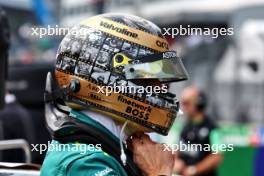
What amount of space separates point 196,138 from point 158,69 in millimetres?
4686

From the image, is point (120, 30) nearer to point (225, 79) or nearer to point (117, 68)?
point (117, 68)

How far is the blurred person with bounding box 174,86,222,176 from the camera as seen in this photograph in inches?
276

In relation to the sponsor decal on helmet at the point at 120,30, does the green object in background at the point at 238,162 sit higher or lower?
lower

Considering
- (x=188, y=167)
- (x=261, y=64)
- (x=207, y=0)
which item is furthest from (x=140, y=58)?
(x=207, y=0)

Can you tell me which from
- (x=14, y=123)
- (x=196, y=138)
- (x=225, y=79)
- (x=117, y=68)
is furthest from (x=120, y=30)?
(x=225, y=79)

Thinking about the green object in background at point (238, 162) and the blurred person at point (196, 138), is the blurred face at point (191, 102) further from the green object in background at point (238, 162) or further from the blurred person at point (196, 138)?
the green object in background at point (238, 162)

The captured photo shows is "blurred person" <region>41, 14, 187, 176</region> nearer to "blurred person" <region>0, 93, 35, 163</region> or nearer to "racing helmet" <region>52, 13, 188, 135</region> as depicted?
"racing helmet" <region>52, 13, 188, 135</region>

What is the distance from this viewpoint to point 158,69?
2332 millimetres

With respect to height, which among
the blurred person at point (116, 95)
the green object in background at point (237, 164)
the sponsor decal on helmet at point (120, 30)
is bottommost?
the green object in background at point (237, 164)

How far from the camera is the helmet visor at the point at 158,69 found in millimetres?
2303

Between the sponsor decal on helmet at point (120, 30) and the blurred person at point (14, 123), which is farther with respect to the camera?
the blurred person at point (14, 123)

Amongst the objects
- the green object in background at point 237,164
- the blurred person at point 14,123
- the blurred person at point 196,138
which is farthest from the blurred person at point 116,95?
the green object in background at point 237,164

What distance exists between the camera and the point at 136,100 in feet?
7.61

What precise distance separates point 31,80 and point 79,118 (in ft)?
14.3
